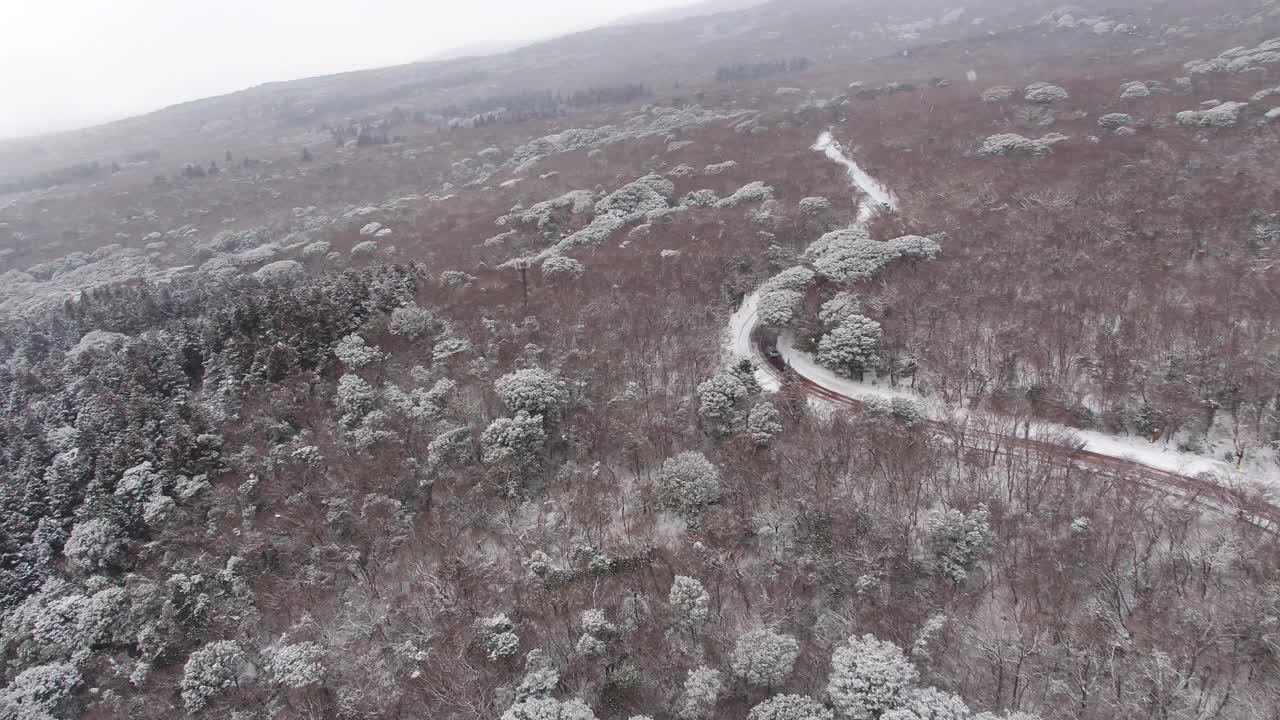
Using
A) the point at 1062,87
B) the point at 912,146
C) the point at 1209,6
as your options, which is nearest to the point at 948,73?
the point at 1062,87

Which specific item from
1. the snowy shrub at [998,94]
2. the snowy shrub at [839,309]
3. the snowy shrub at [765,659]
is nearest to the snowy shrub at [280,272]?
the snowy shrub at [839,309]

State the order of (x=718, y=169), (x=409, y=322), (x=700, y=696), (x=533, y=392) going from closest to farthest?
1. (x=700, y=696)
2. (x=533, y=392)
3. (x=409, y=322)
4. (x=718, y=169)

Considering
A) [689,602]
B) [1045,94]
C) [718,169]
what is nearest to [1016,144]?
[1045,94]

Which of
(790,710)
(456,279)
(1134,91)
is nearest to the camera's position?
(790,710)

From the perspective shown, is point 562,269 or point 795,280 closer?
point 795,280

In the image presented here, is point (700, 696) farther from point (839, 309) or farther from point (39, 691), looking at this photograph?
point (39, 691)

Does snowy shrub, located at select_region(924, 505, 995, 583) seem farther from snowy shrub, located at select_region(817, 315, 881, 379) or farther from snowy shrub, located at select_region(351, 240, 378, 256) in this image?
snowy shrub, located at select_region(351, 240, 378, 256)

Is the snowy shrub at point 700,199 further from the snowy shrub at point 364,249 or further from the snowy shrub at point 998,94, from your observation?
the snowy shrub at point 998,94
